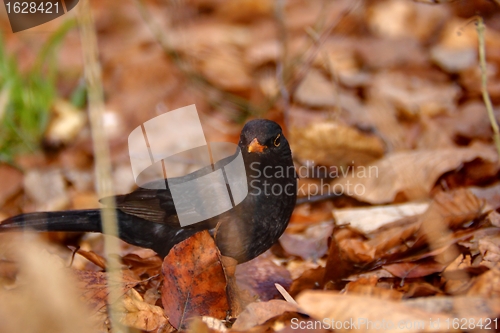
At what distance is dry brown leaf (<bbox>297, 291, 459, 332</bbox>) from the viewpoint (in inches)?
76.8

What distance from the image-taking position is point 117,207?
11.0 feet

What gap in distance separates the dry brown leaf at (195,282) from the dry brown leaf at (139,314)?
86 millimetres

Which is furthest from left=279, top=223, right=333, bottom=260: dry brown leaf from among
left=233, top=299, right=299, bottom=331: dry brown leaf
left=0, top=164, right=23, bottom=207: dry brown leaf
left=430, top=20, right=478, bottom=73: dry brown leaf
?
left=430, top=20, right=478, bottom=73: dry brown leaf

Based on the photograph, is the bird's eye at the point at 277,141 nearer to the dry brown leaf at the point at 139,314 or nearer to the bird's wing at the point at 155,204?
the bird's wing at the point at 155,204

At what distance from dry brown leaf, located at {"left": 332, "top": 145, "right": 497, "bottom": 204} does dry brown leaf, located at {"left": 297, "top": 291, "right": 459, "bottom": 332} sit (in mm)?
2030

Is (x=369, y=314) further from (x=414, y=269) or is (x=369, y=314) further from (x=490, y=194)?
(x=490, y=194)

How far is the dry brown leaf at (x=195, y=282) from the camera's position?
267 cm

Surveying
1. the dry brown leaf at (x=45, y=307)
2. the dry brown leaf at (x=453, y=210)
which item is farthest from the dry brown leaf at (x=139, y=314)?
the dry brown leaf at (x=453, y=210)

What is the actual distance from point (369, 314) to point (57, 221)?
208 centimetres

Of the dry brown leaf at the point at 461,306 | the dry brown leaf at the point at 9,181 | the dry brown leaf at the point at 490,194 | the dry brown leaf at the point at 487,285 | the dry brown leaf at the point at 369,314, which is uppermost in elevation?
→ the dry brown leaf at the point at 369,314

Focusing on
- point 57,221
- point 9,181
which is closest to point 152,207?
point 57,221

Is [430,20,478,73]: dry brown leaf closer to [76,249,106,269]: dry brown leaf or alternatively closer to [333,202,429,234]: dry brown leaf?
[333,202,429,234]: dry brown leaf

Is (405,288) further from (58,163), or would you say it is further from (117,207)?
(58,163)

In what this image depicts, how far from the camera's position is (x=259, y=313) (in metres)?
2.44
